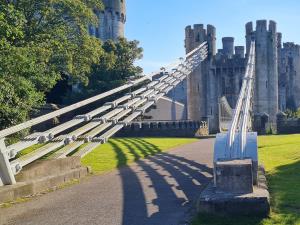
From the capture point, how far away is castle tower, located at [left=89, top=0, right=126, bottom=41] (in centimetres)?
6031

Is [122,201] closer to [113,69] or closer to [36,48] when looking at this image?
[36,48]

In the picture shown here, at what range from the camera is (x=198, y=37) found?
50.4 metres

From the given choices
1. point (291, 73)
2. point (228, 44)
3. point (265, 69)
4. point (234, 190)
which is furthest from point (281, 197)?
point (291, 73)

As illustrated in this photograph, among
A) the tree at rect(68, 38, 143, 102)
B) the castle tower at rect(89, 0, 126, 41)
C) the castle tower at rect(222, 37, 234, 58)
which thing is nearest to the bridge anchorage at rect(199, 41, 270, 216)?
the tree at rect(68, 38, 143, 102)

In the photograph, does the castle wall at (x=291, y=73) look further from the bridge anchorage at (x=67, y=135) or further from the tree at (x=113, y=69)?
the bridge anchorage at (x=67, y=135)

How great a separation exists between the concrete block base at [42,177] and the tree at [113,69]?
23.0m

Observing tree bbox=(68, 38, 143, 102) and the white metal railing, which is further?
tree bbox=(68, 38, 143, 102)

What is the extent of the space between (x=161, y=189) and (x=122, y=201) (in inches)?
59.9

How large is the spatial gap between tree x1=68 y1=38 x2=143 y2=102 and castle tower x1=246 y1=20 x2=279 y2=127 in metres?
14.5

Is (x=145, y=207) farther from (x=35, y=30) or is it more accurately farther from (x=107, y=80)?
(x=107, y=80)

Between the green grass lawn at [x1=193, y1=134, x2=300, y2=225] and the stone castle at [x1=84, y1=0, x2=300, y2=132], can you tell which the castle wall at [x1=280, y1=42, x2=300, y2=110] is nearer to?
the stone castle at [x1=84, y1=0, x2=300, y2=132]

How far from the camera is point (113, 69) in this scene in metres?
39.2

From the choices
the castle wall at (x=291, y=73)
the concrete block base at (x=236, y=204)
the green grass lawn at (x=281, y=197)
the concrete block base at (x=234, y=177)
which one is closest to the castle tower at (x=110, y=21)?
the castle wall at (x=291, y=73)

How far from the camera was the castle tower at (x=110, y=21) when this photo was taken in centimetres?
6031
